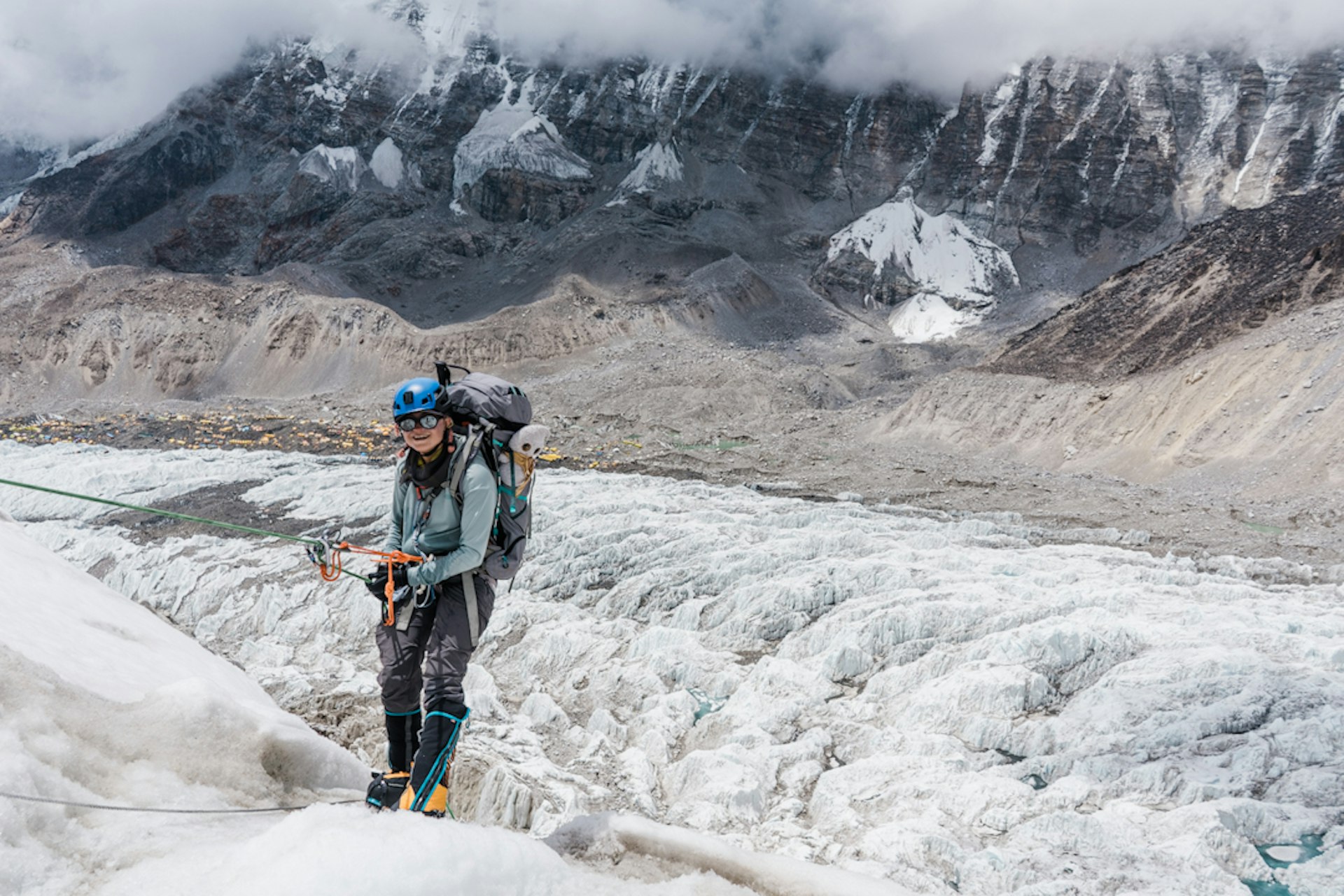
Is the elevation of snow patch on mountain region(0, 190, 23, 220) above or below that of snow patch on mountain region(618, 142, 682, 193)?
below

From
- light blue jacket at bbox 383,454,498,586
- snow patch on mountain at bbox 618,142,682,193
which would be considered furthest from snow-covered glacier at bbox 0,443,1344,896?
snow patch on mountain at bbox 618,142,682,193

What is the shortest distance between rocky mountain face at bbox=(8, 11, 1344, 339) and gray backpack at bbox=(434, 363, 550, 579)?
73936 mm

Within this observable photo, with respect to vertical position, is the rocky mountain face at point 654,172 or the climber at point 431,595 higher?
the rocky mountain face at point 654,172

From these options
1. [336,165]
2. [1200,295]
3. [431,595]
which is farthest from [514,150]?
[431,595]

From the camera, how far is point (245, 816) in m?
3.70

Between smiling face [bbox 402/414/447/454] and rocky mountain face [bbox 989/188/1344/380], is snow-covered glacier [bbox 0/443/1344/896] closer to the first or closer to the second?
smiling face [bbox 402/414/447/454]

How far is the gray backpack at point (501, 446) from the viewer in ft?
14.5

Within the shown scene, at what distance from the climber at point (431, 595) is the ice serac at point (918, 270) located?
254 ft

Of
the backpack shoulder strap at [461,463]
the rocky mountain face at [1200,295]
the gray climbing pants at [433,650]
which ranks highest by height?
the rocky mountain face at [1200,295]

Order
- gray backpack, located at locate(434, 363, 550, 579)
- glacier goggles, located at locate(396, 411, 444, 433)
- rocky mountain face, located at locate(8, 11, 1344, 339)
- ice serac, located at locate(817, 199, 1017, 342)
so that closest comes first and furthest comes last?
1. glacier goggles, located at locate(396, 411, 444, 433)
2. gray backpack, located at locate(434, 363, 550, 579)
3. ice serac, located at locate(817, 199, 1017, 342)
4. rocky mountain face, located at locate(8, 11, 1344, 339)

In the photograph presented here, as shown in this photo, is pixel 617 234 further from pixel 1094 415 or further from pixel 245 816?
pixel 245 816

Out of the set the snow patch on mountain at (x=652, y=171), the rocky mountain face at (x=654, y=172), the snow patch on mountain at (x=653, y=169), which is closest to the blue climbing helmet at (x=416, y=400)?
the rocky mountain face at (x=654, y=172)

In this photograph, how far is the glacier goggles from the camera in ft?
13.6

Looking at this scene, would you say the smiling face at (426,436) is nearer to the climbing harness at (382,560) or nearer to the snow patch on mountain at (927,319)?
the climbing harness at (382,560)
